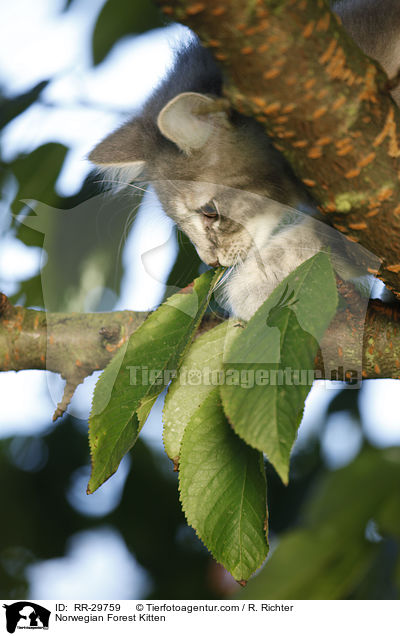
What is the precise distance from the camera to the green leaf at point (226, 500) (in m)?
0.58

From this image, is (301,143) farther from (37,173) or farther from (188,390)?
(37,173)

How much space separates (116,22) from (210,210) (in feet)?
1.12

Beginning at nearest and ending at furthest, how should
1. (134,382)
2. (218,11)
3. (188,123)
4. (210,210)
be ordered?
(218,11) → (134,382) → (188,123) → (210,210)

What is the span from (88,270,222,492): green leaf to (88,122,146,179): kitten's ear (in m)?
0.51

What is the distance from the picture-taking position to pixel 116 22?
95cm

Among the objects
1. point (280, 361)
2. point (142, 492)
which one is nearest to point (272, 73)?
point (280, 361)

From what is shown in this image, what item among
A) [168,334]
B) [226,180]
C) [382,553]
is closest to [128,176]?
[226,180]

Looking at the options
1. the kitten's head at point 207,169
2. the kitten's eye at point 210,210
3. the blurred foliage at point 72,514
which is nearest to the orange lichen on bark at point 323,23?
the kitten's head at point 207,169

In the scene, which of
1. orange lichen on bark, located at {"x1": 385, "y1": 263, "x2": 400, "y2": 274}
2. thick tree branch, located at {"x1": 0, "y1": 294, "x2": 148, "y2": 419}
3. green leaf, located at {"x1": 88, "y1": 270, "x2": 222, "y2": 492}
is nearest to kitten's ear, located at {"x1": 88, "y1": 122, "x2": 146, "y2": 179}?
thick tree branch, located at {"x1": 0, "y1": 294, "x2": 148, "y2": 419}

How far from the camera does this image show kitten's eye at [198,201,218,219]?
1.01m

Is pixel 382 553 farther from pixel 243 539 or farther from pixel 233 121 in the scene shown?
pixel 233 121

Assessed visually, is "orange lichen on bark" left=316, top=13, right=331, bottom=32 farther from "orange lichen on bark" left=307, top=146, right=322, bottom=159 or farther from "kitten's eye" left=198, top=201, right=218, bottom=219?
"kitten's eye" left=198, top=201, right=218, bottom=219

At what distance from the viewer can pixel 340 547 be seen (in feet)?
1.82

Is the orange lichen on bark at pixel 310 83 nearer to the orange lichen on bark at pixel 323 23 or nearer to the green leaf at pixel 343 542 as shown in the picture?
the orange lichen on bark at pixel 323 23
